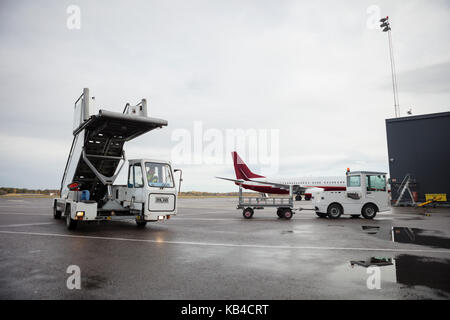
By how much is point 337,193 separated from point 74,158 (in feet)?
46.1

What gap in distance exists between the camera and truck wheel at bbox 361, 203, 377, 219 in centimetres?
1600

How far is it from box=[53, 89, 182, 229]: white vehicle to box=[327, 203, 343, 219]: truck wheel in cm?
1006

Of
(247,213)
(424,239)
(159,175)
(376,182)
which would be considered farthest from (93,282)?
(376,182)

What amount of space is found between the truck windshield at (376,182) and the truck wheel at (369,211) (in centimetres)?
100

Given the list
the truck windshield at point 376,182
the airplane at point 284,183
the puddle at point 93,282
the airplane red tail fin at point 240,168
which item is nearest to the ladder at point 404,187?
the airplane at point 284,183

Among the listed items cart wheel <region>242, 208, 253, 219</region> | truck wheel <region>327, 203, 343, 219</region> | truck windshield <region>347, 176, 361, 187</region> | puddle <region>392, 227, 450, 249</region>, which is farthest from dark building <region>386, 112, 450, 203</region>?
puddle <region>392, 227, 450, 249</region>

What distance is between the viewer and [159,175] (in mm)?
10969

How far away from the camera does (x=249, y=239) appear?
8922mm

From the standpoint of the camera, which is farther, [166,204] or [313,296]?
[166,204]

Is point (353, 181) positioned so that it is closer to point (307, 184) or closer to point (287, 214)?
point (287, 214)

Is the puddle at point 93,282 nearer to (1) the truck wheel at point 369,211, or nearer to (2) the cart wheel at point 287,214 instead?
(2) the cart wheel at point 287,214

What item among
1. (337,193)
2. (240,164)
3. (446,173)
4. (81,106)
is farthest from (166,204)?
(240,164)

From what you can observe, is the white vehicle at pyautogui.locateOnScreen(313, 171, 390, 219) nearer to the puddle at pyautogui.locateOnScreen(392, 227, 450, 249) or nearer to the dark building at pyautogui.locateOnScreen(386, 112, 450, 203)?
the puddle at pyautogui.locateOnScreen(392, 227, 450, 249)
